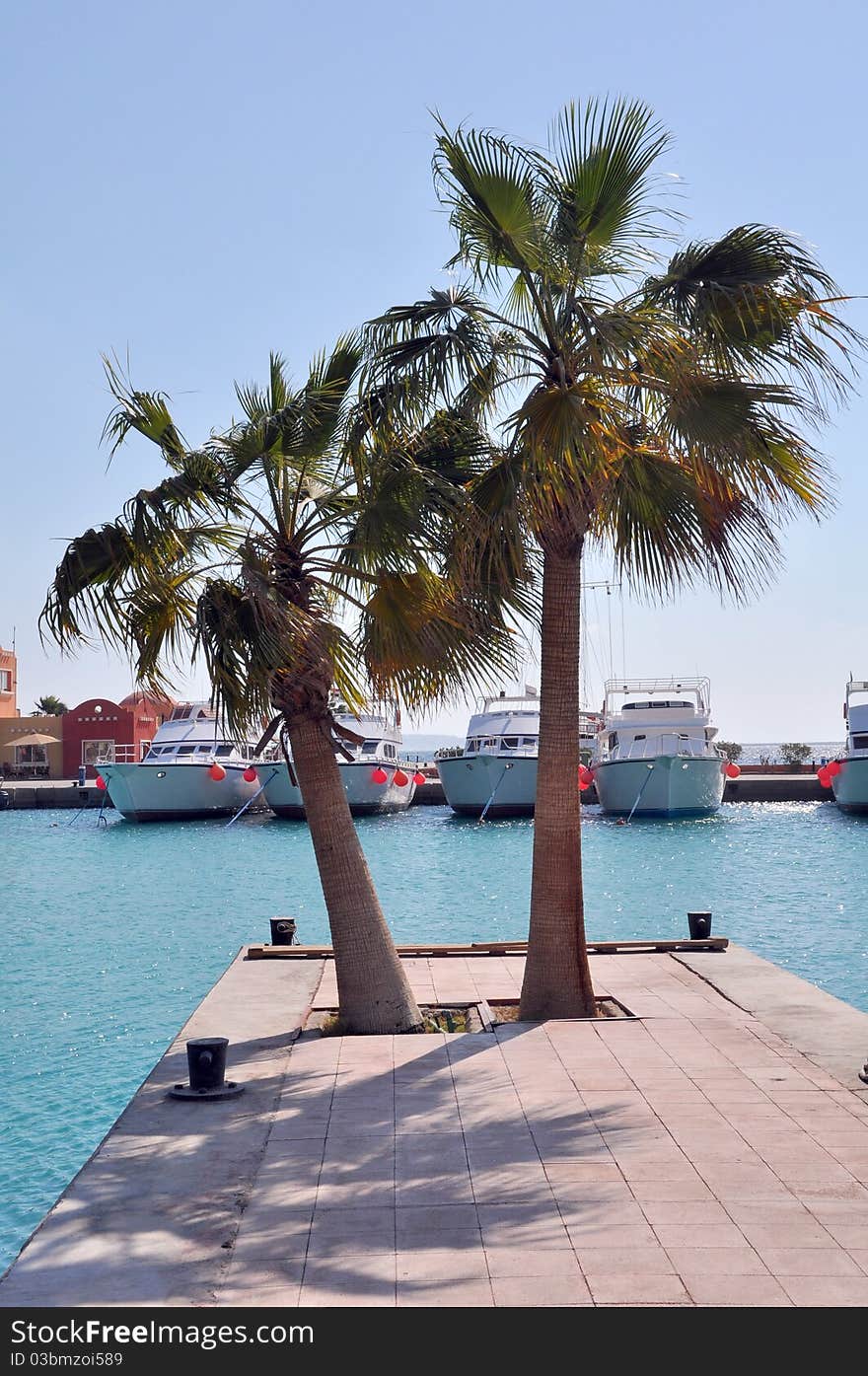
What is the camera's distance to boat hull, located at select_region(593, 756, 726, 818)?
44.7 meters

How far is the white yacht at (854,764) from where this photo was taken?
144ft

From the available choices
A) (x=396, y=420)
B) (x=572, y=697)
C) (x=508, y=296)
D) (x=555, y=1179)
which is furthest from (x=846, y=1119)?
(x=508, y=296)

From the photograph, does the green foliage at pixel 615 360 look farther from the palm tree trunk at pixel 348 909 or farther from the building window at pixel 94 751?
the building window at pixel 94 751

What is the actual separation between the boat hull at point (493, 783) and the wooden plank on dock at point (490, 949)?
32.1 m

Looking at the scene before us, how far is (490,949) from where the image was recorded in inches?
568

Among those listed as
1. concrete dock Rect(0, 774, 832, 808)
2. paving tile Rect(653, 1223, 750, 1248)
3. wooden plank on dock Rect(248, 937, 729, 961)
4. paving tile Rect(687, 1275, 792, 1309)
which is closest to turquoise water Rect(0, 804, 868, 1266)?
wooden plank on dock Rect(248, 937, 729, 961)

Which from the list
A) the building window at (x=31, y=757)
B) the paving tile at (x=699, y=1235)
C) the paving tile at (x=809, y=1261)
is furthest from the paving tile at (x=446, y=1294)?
the building window at (x=31, y=757)

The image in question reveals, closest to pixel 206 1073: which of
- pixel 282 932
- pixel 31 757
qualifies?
pixel 282 932

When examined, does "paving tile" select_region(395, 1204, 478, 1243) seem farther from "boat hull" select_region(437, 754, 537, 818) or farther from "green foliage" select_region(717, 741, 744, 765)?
"green foliage" select_region(717, 741, 744, 765)

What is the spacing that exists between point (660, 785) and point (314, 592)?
116 ft

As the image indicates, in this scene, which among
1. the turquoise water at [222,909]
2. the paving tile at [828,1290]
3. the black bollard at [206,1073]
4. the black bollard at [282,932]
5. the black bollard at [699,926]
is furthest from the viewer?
the black bollard at [282,932]

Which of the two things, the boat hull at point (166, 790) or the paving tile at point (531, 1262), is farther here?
the boat hull at point (166, 790)

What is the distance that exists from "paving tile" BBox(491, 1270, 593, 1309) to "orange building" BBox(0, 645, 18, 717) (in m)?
79.2

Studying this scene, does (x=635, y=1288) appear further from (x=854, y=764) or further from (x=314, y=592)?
(x=854, y=764)
